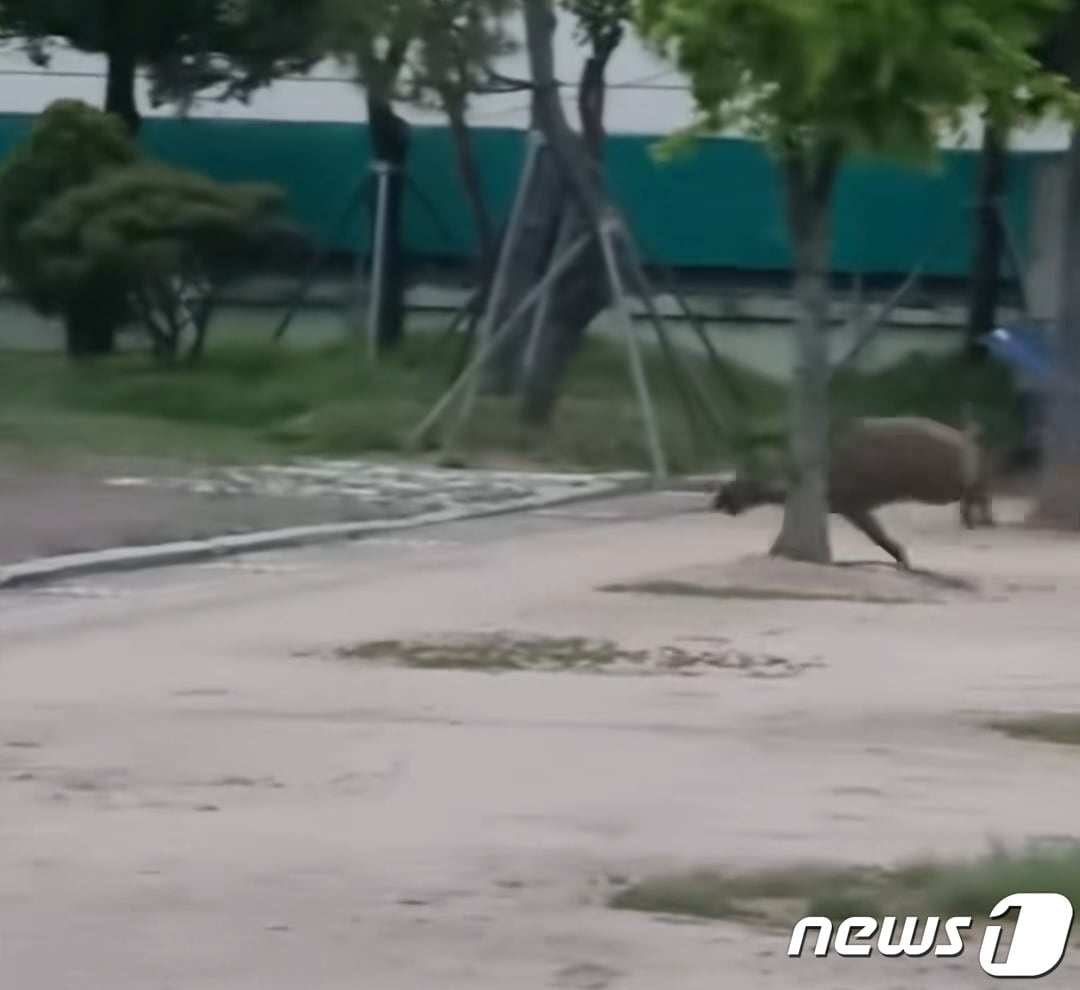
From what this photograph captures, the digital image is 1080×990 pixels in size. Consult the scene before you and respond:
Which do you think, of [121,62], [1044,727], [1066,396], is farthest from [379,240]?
[1044,727]

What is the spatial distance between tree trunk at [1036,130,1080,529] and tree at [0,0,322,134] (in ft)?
40.3

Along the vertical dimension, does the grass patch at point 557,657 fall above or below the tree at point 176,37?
below

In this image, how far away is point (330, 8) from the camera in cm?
3031

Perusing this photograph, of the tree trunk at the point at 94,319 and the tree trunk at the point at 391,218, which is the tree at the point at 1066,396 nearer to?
the tree trunk at the point at 391,218

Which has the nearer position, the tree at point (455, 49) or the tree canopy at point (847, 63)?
the tree canopy at point (847, 63)

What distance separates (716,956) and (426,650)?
692cm

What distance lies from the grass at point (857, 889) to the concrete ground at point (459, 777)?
180mm

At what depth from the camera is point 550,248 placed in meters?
31.6

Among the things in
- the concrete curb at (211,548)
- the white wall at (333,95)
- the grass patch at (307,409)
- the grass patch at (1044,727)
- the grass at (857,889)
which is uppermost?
the white wall at (333,95)

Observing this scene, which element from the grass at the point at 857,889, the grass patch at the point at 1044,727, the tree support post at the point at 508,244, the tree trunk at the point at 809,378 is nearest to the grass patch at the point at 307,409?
the tree support post at the point at 508,244

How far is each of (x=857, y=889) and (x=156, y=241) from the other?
2559 centimetres

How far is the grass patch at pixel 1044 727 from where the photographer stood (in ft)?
39.9

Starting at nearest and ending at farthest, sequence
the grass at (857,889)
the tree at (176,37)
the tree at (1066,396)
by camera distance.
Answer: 1. the grass at (857,889)
2. the tree at (1066,396)
3. the tree at (176,37)

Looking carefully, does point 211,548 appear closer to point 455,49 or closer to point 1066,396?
point 1066,396
